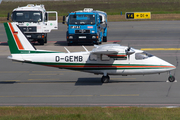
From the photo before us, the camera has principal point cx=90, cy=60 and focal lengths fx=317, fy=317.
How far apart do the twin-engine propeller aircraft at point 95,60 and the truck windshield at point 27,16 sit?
1535 centimetres

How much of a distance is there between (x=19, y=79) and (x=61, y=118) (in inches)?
416

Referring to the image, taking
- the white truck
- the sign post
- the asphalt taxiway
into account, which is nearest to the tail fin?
the asphalt taxiway

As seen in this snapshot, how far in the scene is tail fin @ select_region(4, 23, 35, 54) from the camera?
766 inches

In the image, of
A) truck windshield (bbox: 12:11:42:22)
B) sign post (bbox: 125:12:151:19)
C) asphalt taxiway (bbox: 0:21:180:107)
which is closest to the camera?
asphalt taxiway (bbox: 0:21:180:107)

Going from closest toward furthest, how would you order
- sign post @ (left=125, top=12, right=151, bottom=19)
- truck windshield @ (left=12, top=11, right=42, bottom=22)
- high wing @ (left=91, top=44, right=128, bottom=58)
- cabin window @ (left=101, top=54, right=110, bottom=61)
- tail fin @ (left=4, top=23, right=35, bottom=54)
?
1. high wing @ (left=91, top=44, right=128, bottom=58)
2. cabin window @ (left=101, top=54, right=110, bottom=61)
3. tail fin @ (left=4, top=23, right=35, bottom=54)
4. truck windshield @ (left=12, top=11, right=42, bottom=22)
5. sign post @ (left=125, top=12, right=151, bottom=19)

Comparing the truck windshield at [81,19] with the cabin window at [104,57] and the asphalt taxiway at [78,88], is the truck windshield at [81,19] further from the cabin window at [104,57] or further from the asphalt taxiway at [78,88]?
the cabin window at [104,57]

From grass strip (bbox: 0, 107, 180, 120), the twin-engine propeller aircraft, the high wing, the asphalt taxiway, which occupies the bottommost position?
the asphalt taxiway

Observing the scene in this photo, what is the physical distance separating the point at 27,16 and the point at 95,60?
1784 centimetres

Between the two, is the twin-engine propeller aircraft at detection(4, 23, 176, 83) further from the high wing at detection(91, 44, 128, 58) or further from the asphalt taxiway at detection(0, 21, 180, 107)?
the asphalt taxiway at detection(0, 21, 180, 107)

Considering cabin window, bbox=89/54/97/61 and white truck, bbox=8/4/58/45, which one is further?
white truck, bbox=8/4/58/45

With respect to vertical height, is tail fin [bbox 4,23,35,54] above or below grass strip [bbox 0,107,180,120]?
above

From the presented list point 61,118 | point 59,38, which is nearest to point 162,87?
point 61,118

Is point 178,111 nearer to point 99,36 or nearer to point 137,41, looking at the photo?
point 99,36

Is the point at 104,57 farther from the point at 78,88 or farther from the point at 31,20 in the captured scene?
the point at 31,20
